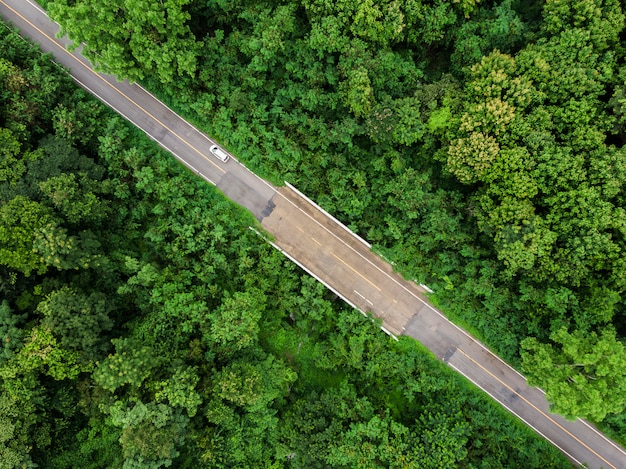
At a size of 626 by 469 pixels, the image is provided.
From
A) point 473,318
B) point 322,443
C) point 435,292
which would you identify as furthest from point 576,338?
point 322,443

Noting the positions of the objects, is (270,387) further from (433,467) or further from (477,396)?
(477,396)

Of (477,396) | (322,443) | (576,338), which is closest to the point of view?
(576,338)

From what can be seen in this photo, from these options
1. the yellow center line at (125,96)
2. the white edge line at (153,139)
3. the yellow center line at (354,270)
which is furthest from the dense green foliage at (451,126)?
the white edge line at (153,139)

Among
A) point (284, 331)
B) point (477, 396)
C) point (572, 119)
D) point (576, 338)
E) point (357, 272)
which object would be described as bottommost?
point (284, 331)

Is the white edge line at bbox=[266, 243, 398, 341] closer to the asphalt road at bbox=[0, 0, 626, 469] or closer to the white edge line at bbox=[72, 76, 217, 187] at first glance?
the asphalt road at bbox=[0, 0, 626, 469]

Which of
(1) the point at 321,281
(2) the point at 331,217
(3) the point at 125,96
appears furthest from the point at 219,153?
(1) the point at 321,281

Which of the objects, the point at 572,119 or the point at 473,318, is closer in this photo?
the point at 572,119
